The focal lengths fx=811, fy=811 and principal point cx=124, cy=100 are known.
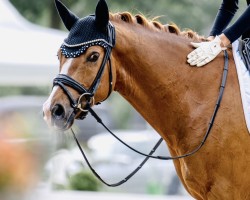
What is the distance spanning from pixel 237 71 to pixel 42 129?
589 centimetres

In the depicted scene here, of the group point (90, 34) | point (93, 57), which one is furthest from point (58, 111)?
point (90, 34)

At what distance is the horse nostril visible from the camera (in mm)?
5345

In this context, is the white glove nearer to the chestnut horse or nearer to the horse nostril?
the chestnut horse

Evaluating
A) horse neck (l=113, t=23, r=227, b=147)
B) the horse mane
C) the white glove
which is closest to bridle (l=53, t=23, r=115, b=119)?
horse neck (l=113, t=23, r=227, b=147)

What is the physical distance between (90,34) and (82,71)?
27 cm

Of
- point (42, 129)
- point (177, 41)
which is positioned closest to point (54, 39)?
point (42, 129)

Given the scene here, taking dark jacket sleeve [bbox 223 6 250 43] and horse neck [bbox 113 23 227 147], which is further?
dark jacket sleeve [bbox 223 6 250 43]

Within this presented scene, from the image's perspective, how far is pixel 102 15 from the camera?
5.52 metres

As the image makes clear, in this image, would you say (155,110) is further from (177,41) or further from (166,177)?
(166,177)

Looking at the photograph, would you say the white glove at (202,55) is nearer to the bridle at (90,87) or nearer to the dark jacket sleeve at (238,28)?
the dark jacket sleeve at (238,28)

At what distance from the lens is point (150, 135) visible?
17.3m

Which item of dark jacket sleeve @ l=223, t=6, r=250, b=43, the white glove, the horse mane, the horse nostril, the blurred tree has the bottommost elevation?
the blurred tree

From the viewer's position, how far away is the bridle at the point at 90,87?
539 cm

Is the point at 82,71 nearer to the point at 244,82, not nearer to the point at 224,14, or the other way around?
the point at 244,82
